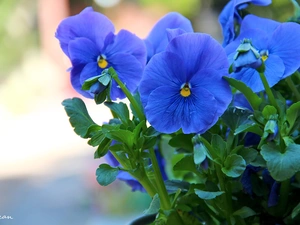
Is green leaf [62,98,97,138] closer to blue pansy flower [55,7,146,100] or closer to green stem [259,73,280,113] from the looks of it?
blue pansy flower [55,7,146,100]

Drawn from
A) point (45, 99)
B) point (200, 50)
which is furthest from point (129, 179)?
point (45, 99)

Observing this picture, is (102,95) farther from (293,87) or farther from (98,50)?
(293,87)

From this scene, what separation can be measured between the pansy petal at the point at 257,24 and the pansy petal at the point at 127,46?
0.32 feet

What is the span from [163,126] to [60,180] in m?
1.05

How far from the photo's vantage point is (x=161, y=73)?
36 centimetres

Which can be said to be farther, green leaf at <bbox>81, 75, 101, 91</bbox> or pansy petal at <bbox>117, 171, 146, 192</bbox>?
pansy petal at <bbox>117, 171, 146, 192</bbox>

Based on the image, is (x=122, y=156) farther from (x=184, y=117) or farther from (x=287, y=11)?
(x=287, y=11)

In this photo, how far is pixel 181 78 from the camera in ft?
1.19

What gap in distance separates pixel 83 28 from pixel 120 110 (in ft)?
0.27

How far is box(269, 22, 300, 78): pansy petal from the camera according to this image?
0.38 meters

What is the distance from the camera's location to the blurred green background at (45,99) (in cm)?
125

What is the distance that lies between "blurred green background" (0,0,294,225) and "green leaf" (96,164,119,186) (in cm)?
78

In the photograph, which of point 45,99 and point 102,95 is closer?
point 102,95

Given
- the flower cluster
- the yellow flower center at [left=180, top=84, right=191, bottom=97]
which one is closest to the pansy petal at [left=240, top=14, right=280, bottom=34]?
the flower cluster
